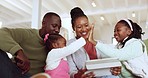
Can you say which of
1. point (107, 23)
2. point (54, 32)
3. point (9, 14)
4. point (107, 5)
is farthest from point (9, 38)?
point (107, 23)

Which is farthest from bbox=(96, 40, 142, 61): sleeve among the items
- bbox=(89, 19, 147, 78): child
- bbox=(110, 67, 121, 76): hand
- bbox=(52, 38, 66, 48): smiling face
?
bbox=(52, 38, 66, 48): smiling face

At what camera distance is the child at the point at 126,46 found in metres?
1.44

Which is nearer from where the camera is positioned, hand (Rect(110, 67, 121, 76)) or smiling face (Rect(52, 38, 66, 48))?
hand (Rect(110, 67, 121, 76))

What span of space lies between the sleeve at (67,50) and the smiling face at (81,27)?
14 cm

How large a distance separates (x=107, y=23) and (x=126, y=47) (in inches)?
349

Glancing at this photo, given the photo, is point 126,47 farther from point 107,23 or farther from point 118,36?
point 107,23

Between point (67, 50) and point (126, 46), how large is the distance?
1.29 ft

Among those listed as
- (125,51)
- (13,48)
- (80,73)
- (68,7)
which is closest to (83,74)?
(80,73)

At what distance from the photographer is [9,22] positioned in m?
8.80

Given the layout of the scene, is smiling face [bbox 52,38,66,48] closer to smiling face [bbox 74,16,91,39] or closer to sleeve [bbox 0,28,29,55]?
smiling face [bbox 74,16,91,39]

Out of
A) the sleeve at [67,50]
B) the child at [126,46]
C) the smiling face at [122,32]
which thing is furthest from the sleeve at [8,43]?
the smiling face at [122,32]

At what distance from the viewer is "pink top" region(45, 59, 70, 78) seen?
1.34m

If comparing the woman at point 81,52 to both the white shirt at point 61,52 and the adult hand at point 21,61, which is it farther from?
the adult hand at point 21,61

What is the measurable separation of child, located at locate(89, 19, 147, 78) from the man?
13.4 inches
